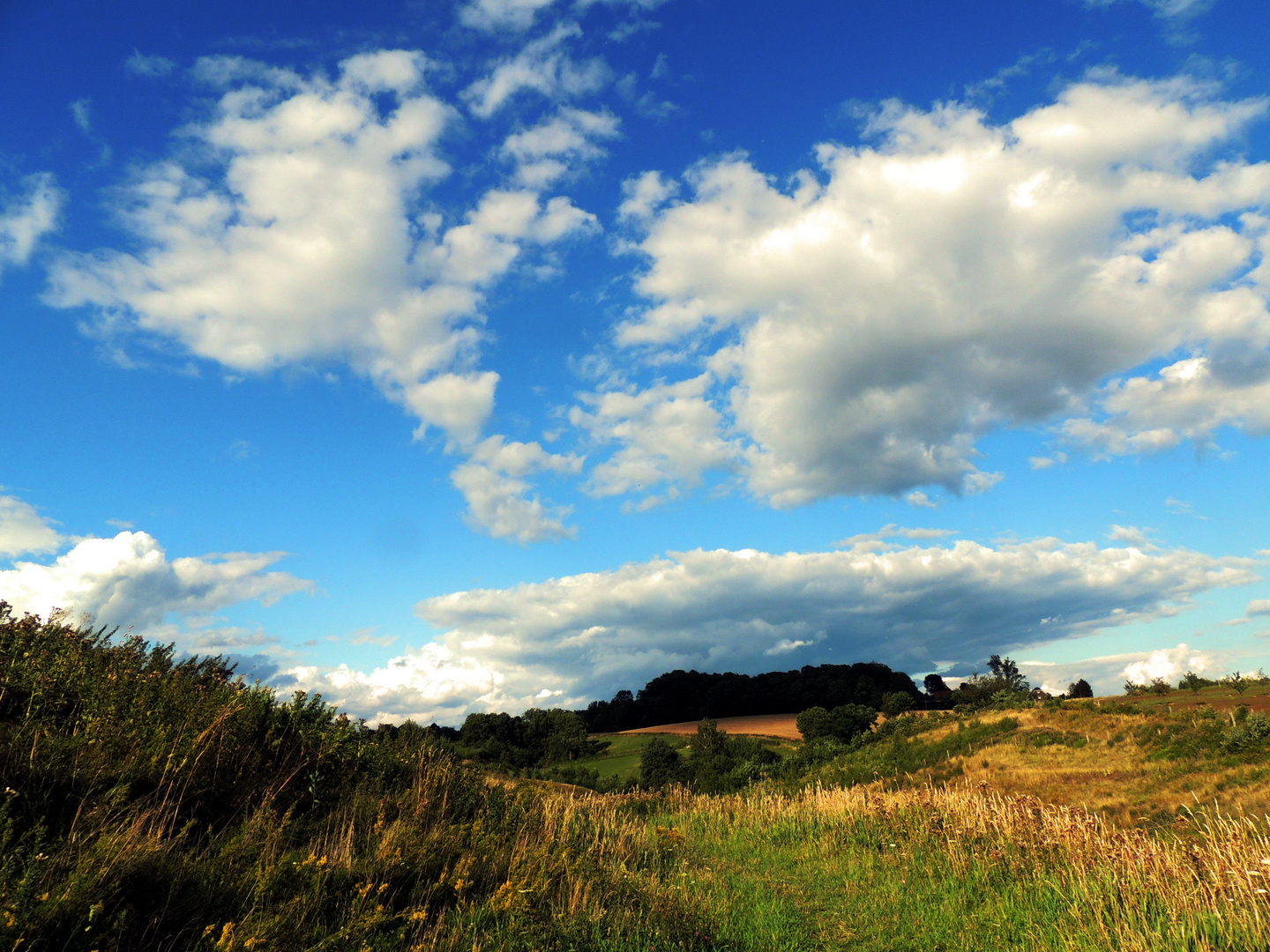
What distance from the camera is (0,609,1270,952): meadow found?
18.4ft

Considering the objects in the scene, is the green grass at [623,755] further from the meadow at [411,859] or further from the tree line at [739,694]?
the meadow at [411,859]

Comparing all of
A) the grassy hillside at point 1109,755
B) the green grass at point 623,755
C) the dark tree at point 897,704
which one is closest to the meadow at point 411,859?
the grassy hillside at point 1109,755

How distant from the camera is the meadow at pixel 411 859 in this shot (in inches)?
221

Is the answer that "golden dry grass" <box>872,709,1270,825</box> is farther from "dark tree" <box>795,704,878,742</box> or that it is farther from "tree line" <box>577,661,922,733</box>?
"tree line" <box>577,661,922,733</box>

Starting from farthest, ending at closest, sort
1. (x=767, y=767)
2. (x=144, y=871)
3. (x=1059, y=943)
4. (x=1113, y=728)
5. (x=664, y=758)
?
(x=664, y=758) < (x=767, y=767) < (x=1113, y=728) < (x=1059, y=943) < (x=144, y=871)

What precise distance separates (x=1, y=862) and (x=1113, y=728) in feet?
163

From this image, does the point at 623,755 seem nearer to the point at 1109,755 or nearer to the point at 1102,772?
the point at 1109,755

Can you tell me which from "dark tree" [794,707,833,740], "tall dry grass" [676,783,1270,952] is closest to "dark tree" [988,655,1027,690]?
"dark tree" [794,707,833,740]

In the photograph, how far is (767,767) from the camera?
60125mm

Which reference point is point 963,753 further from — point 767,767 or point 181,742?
point 181,742

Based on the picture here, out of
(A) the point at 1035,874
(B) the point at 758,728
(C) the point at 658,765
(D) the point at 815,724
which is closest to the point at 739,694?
(B) the point at 758,728

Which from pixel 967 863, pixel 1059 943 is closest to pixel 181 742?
pixel 1059 943

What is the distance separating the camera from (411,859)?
7695mm

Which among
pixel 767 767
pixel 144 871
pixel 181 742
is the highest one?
pixel 181 742
